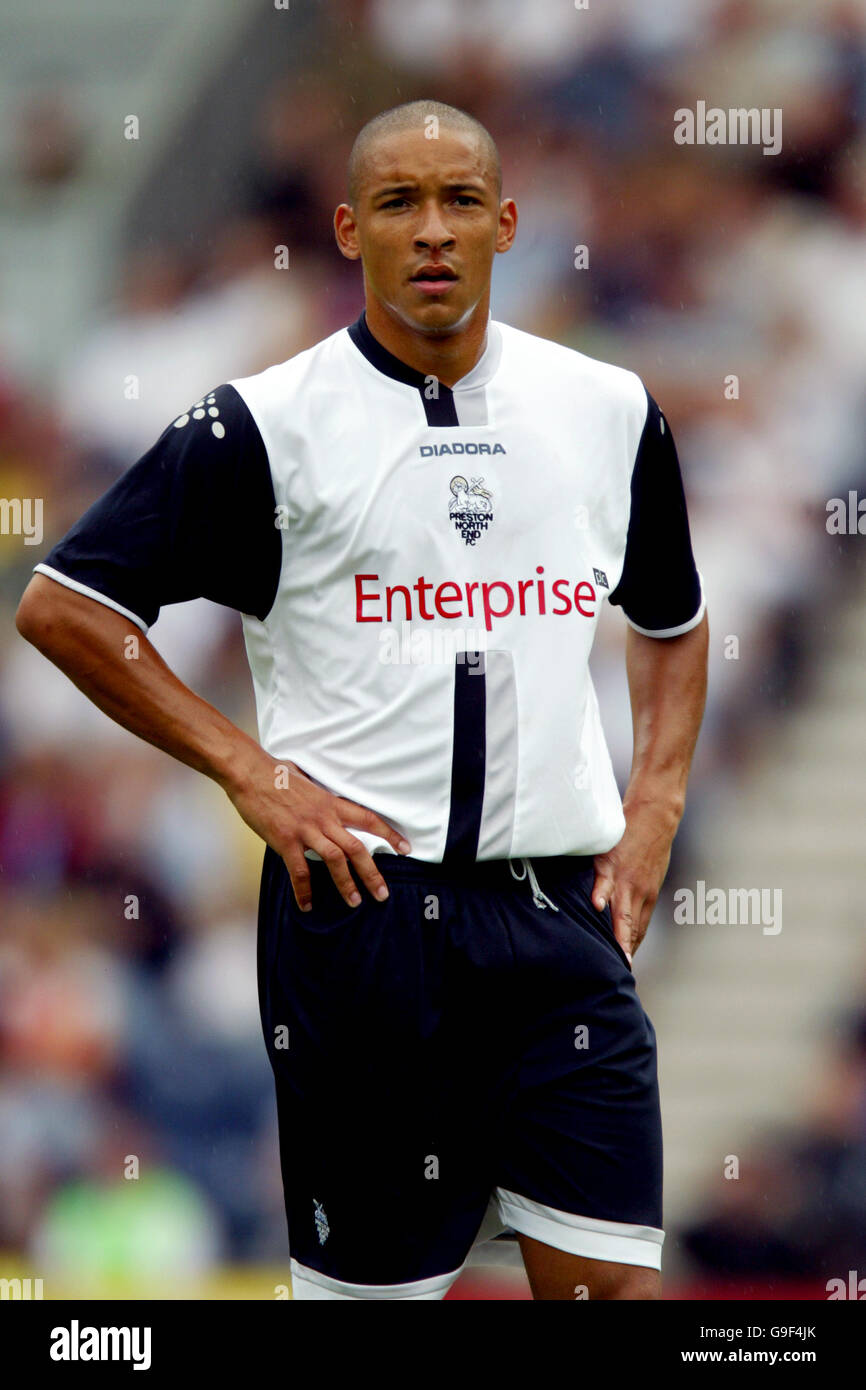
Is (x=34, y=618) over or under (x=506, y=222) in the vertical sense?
under

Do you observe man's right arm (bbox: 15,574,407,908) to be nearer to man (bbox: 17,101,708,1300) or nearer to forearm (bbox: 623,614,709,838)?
man (bbox: 17,101,708,1300)

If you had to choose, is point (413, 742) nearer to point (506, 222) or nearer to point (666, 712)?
point (666, 712)

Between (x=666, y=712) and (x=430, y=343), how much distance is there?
2.58 feet

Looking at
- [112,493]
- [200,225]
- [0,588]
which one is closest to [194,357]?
[200,225]

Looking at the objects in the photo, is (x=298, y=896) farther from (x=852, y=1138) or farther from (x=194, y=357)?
(x=194, y=357)

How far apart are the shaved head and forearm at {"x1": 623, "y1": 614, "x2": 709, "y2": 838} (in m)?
0.83

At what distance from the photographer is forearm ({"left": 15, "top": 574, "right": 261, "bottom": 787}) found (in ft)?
8.97

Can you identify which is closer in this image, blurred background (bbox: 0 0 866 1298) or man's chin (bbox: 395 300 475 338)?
man's chin (bbox: 395 300 475 338)

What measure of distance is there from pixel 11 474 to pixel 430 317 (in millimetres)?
3509

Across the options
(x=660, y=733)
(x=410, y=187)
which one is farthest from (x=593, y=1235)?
(x=410, y=187)

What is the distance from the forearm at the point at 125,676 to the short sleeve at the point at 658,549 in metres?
0.72

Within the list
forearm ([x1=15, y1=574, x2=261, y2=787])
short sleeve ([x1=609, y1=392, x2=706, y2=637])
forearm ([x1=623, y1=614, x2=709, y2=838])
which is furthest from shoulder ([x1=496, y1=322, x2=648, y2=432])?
forearm ([x1=15, y1=574, x2=261, y2=787])

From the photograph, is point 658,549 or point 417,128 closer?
point 417,128

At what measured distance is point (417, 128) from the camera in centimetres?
278
